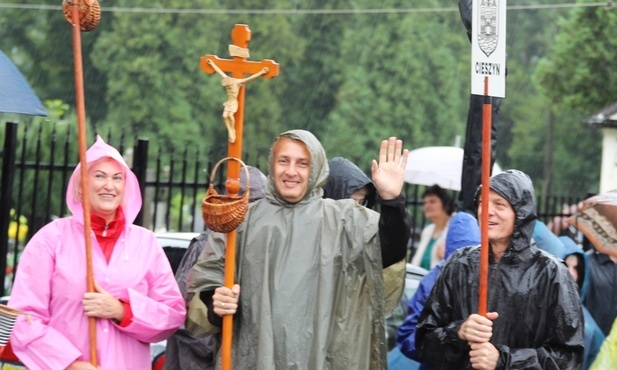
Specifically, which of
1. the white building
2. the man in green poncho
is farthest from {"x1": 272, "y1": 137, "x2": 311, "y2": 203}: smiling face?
the white building

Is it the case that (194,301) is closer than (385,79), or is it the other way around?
(194,301)

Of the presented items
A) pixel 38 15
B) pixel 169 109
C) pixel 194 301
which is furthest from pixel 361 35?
pixel 194 301

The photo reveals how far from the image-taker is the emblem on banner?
5.84m

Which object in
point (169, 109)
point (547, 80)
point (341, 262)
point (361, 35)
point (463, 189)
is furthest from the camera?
point (361, 35)

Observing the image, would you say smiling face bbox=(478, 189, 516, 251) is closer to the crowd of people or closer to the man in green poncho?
the crowd of people

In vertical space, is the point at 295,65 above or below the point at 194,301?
above

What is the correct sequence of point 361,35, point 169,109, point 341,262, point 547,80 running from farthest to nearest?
point 361,35 → point 169,109 → point 547,80 → point 341,262

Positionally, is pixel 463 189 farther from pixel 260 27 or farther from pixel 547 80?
pixel 260 27

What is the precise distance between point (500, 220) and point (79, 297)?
6.50 feet

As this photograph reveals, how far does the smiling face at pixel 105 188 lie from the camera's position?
5.98 meters

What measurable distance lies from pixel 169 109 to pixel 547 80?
13648mm

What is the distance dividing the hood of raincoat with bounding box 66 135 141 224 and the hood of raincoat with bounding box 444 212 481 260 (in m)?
1.95

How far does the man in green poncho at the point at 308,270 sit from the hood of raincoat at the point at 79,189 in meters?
0.50

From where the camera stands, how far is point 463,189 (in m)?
8.27
